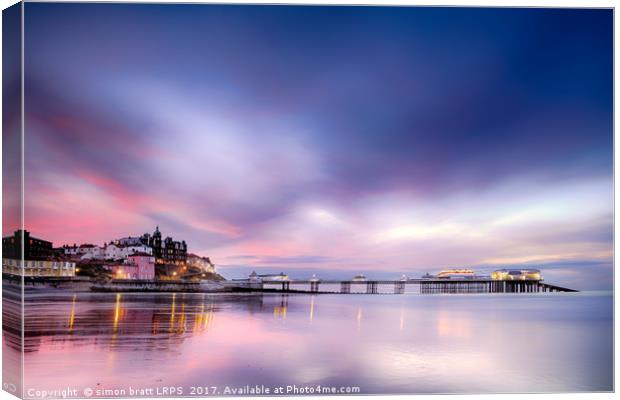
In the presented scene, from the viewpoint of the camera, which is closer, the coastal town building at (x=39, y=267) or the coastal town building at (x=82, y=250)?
the coastal town building at (x=39, y=267)

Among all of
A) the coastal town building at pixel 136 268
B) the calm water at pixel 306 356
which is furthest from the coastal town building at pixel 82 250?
the coastal town building at pixel 136 268

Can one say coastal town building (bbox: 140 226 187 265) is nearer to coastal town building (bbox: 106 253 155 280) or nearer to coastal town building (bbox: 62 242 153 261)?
coastal town building (bbox: 62 242 153 261)

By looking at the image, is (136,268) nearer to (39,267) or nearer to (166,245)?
(166,245)

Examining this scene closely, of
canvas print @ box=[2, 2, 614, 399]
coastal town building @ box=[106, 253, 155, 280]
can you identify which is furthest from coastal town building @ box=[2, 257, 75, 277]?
coastal town building @ box=[106, 253, 155, 280]

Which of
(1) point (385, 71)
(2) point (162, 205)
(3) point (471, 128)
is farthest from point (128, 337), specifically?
(3) point (471, 128)

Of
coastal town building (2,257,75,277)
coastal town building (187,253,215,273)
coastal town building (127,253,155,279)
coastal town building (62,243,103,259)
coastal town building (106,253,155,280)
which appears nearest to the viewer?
coastal town building (2,257,75,277)

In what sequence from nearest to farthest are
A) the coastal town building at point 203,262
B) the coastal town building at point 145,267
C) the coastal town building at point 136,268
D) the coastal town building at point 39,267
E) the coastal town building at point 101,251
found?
the coastal town building at point 39,267 < the coastal town building at point 101,251 < the coastal town building at point 203,262 < the coastal town building at point 136,268 < the coastal town building at point 145,267

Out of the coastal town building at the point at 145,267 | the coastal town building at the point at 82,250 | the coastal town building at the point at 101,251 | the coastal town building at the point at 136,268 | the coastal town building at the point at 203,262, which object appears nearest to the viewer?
the coastal town building at the point at 82,250

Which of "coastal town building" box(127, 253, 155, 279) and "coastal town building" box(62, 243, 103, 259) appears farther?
"coastal town building" box(127, 253, 155, 279)

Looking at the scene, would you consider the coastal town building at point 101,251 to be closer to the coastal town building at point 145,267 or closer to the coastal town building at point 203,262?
the coastal town building at point 203,262

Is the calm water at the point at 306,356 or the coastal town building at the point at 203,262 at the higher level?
the coastal town building at the point at 203,262

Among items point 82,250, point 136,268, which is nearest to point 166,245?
point 82,250

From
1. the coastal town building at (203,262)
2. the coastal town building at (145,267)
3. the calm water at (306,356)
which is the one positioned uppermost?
the coastal town building at (203,262)

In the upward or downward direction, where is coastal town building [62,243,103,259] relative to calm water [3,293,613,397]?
upward
